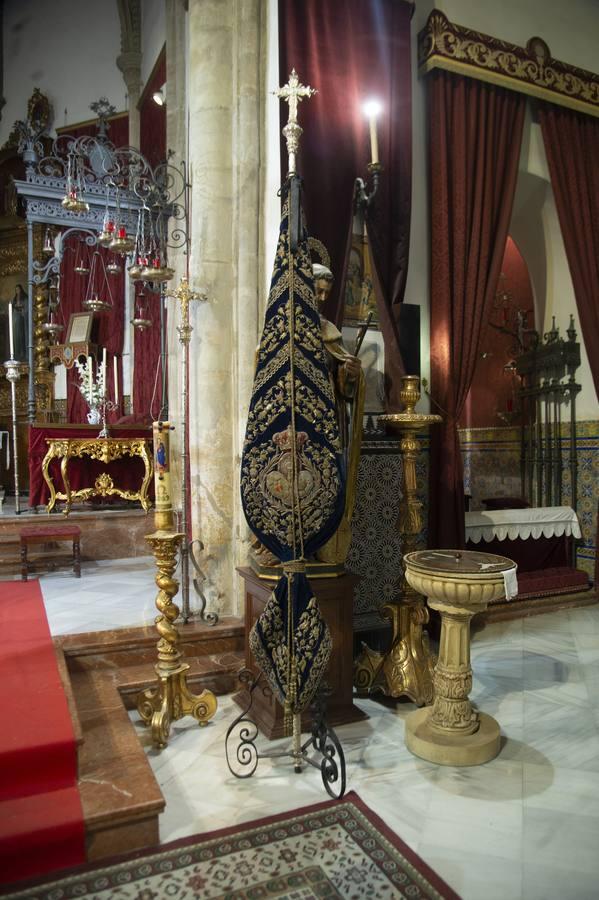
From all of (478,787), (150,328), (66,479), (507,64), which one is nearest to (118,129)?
(150,328)

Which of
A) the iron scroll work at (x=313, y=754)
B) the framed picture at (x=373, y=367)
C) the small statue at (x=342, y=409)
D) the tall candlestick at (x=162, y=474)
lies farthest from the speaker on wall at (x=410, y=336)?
the iron scroll work at (x=313, y=754)

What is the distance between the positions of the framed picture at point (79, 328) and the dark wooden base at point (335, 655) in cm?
658

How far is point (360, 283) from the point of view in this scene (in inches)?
167

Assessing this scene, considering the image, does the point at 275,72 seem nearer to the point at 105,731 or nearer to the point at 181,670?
the point at 181,670

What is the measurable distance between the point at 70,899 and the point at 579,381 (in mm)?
5586

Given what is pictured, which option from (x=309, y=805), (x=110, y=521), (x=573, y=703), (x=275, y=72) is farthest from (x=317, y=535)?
(x=110, y=521)

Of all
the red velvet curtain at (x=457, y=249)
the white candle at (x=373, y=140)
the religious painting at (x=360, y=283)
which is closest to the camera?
the white candle at (x=373, y=140)

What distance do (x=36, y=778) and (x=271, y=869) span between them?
94cm

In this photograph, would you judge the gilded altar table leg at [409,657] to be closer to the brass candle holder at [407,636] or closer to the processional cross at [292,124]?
the brass candle holder at [407,636]

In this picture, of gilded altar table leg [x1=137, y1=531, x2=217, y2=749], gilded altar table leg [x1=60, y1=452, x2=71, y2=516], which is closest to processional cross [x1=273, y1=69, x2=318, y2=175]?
gilded altar table leg [x1=137, y1=531, x2=217, y2=749]

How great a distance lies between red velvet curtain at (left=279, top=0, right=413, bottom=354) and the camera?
12.6 ft

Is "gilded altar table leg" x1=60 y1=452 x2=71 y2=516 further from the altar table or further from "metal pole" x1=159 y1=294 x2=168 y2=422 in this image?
the altar table

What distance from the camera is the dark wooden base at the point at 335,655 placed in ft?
9.81

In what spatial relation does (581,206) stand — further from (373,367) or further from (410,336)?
(373,367)
